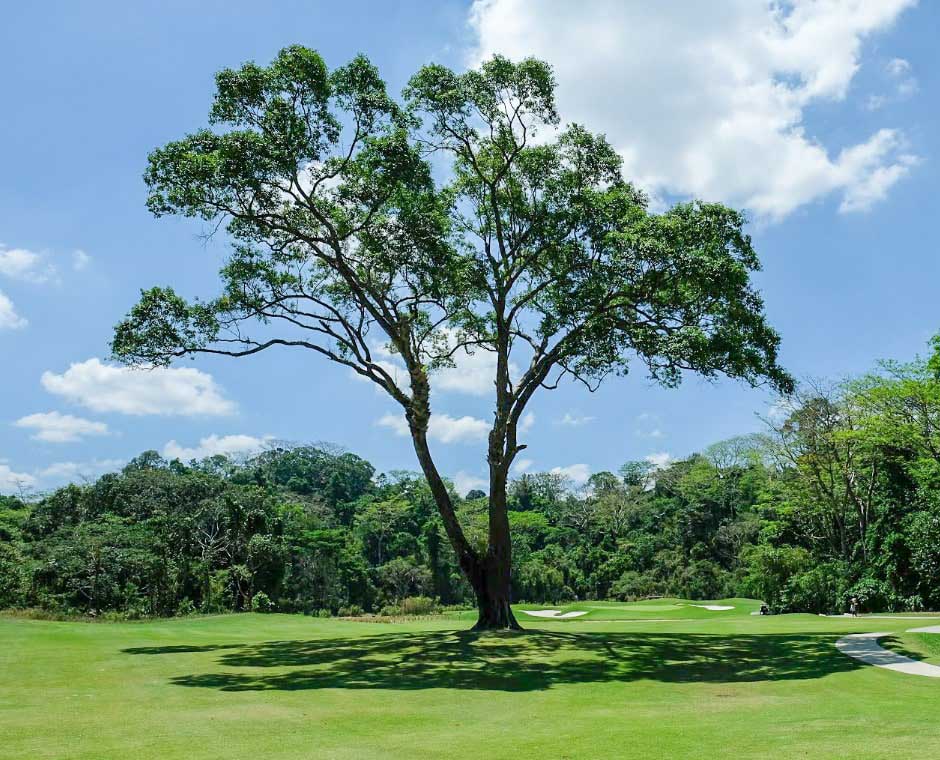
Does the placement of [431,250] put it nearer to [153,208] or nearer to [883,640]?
[153,208]

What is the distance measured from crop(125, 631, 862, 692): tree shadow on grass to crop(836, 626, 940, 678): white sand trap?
356mm

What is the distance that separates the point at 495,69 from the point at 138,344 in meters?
11.9

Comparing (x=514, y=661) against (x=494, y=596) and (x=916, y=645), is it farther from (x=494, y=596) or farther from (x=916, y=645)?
(x=916, y=645)

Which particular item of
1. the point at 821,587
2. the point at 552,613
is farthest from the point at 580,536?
the point at 821,587

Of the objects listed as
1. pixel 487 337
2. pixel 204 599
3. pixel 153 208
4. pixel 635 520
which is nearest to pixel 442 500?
pixel 487 337

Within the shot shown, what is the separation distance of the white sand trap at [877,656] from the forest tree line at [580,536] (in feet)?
41.3

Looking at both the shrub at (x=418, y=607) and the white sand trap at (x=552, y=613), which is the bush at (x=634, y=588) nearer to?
the shrub at (x=418, y=607)

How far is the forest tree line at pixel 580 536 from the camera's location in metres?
31.6

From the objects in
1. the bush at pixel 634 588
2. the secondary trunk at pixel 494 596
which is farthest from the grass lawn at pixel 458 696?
the bush at pixel 634 588

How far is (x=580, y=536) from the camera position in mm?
72938

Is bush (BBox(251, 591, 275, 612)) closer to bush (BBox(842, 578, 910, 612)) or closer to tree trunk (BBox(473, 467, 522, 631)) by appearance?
tree trunk (BBox(473, 467, 522, 631))

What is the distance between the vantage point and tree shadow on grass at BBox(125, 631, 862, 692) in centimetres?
1366

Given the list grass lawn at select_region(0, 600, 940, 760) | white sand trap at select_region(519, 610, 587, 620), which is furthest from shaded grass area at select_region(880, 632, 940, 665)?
white sand trap at select_region(519, 610, 587, 620)

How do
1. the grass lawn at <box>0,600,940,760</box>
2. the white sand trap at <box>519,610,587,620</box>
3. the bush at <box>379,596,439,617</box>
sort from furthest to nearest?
the bush at <box>379,596,439,617</box>, the white sand trap at <box>519,610,587,620</box>, the grass lawn at <box>0,600,940,760</box>
